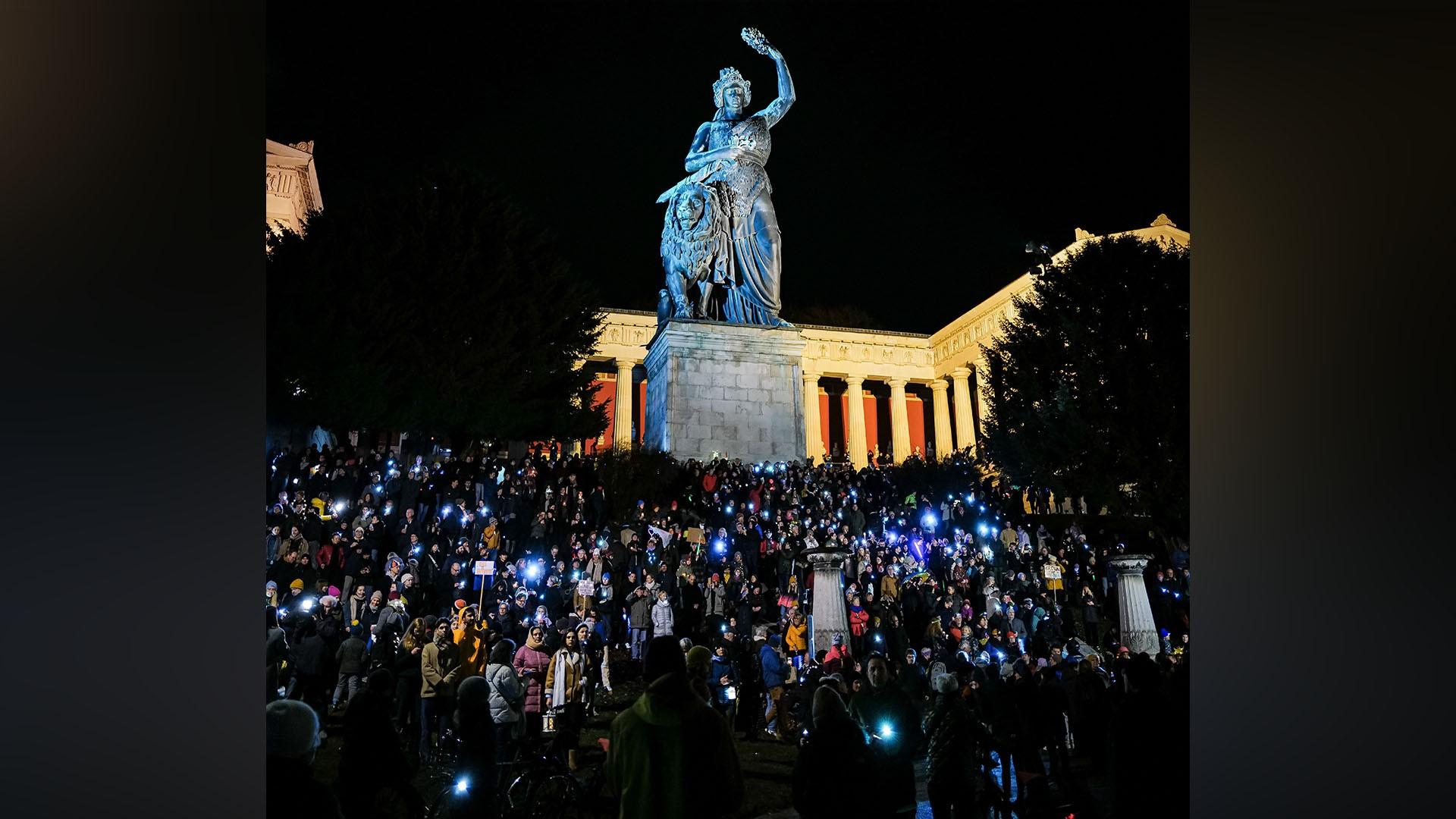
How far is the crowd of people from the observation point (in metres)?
5.22

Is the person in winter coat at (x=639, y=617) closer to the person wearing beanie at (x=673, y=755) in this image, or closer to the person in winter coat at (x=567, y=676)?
the person in winter coat at (x=567, y=676)

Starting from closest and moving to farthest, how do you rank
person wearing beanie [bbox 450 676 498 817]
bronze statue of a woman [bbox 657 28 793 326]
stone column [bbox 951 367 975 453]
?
person wearing beanie [bbox 450 676 498 817], bronze statue of a woman [bbox 657 28 793 326], stone column [bbox 951 367 975 453]

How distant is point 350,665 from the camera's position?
10.4 metres

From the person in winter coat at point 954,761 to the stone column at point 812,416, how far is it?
50.1 m

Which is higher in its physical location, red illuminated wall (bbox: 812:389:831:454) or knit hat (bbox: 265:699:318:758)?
red illuminated wall (bbox: 812:389:831:454)

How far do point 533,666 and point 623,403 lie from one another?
150 ft

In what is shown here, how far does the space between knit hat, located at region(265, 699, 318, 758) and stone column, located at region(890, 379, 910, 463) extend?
5852cm

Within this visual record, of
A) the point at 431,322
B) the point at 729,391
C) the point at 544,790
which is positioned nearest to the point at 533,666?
the point at 544,790

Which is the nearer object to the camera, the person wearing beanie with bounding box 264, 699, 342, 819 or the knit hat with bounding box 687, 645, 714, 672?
the person wearing beanie with bounding box 264, 699, 342, 819

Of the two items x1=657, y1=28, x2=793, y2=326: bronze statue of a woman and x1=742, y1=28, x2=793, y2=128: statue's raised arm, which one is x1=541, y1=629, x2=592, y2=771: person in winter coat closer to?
x1=657, y1=28, x2=793, y2=326: bronze statue of a woman

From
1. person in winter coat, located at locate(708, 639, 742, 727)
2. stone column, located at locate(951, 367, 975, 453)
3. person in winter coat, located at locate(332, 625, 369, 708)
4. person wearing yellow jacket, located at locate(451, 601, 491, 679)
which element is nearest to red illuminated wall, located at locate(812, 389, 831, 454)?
stone column, located at locate(951, 367, 975, 453)
